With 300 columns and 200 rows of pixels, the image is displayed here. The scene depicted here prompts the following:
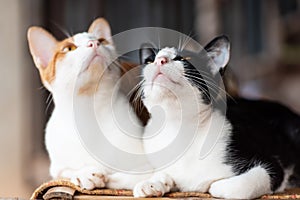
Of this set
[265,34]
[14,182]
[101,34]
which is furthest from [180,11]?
[101,34]

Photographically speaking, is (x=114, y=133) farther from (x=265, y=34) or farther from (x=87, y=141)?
(x=265, y=34)

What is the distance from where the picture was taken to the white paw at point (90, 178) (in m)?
0.66

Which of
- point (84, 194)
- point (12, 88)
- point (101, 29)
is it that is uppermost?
point (101, 29)

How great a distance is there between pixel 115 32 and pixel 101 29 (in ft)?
4.04

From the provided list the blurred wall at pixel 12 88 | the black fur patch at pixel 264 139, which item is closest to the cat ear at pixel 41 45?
the black fur patch at pixel 264 139

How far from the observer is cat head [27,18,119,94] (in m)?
0.68

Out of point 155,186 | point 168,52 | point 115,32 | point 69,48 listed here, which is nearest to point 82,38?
point 69,48

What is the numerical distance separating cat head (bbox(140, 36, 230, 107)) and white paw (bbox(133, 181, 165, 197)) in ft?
0.36

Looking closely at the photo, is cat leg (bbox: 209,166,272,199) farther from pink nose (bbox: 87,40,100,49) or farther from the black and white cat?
pink nose (bbox: 87,40,100,49)

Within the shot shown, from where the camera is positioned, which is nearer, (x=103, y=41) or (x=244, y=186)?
(x=244, y=186)

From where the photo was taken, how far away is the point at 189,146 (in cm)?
66

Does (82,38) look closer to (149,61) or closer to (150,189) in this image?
(149,61)

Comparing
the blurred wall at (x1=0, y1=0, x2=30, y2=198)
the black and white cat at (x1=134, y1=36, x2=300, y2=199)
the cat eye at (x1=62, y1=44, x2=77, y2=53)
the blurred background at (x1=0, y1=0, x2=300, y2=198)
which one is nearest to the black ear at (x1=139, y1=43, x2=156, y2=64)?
the black and white cat at (x1=134, y1=36, x2=300, y2=199)

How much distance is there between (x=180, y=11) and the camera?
2.84 m
